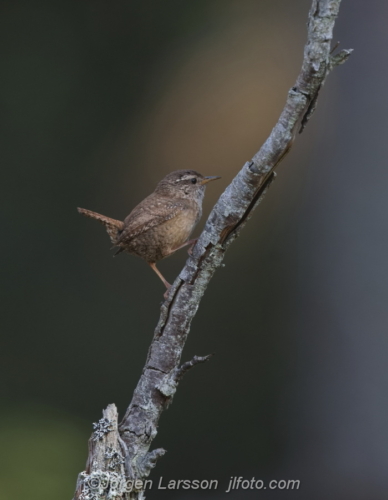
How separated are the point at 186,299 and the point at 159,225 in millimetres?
729

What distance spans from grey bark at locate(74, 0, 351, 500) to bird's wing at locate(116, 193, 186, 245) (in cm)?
71

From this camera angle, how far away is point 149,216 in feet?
8.61

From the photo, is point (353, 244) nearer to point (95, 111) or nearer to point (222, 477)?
point (222, 477)

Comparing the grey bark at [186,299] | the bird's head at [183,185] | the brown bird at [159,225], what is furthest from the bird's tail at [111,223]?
the grey bark at [186,299]

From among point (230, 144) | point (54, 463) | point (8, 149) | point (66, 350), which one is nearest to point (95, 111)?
point (8, 149)

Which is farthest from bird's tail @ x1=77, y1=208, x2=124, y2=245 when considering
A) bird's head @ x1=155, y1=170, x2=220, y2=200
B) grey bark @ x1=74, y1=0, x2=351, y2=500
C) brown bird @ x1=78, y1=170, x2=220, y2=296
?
grey bark @ x1=74, y1=0, x2=351, y2=500

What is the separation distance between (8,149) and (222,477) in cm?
273

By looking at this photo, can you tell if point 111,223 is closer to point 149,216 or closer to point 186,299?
point 149,216

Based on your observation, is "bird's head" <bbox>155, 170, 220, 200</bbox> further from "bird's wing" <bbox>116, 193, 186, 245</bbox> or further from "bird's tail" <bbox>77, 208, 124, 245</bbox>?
"bird's tail" <bbox>77, 208, 124, 245</bbox>

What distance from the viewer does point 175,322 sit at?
194 centimetres

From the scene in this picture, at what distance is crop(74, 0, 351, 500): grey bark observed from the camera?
1.61m

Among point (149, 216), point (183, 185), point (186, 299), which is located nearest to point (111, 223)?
point (149, 216)

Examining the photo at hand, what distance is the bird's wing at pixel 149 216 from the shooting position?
2594 mm

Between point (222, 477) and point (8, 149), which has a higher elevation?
point (8, 149)
